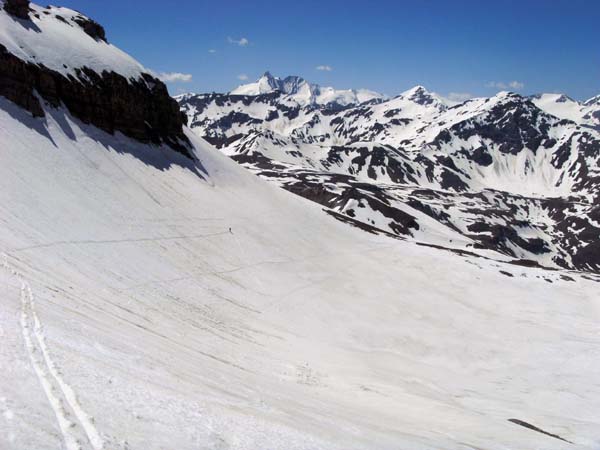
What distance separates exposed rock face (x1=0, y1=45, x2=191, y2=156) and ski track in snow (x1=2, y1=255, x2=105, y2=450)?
39.0 m

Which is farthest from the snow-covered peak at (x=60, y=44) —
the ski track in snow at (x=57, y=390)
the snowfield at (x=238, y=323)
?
the ski track in snow at (x=57, y=390)

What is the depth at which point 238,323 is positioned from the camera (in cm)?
3067

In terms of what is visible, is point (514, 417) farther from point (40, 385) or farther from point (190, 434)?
point (40, 385)

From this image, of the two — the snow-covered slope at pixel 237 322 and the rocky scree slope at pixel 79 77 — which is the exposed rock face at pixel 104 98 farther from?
the snow-covered slope at pixel 237 322

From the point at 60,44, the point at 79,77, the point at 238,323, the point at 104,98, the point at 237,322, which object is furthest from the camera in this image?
the point at 104,98

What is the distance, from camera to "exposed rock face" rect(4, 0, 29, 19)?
170 ft

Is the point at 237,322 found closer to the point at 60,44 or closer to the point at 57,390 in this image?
the point at 57,390

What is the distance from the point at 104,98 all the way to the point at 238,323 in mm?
38518

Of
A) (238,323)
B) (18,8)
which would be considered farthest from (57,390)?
(18,8)

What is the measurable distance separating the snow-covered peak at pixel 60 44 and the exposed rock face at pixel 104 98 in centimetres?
124

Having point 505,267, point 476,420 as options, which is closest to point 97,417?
point 476,420

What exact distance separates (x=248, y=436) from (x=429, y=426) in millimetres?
10475

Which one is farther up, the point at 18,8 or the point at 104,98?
the point at 18,8

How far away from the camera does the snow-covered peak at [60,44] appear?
50625mm
